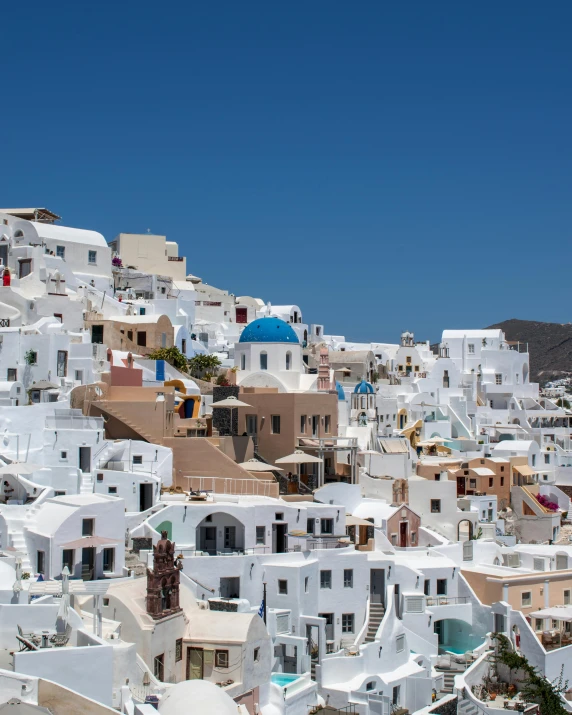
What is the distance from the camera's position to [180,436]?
128ft

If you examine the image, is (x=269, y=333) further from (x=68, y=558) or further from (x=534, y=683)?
(x=534, y=683)

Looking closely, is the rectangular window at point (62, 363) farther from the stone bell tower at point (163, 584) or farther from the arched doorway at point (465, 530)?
the arched doorway at point (465, 530)

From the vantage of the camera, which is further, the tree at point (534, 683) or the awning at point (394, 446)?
the awning at point (394, 446)

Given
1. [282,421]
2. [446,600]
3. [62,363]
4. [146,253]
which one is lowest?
[446,600]

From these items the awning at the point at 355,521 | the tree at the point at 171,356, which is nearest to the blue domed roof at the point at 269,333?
the tree at the point at 171,356

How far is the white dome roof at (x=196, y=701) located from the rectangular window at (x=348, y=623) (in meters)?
11.7

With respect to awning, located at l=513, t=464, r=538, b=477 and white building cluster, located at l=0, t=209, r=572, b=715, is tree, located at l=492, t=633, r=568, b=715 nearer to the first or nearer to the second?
white building cluster, located at l=0, t=209, r=572, b=715

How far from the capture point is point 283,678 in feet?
90.4

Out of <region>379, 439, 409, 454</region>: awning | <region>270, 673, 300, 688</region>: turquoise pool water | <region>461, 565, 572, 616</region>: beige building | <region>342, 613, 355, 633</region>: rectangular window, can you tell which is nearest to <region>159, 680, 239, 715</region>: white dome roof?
<region>270, 673, 300, 688</region>: turquoise pool water

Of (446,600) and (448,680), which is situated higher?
(446,600)

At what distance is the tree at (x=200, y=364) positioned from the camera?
50.6m

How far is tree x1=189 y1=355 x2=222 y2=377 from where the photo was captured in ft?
166

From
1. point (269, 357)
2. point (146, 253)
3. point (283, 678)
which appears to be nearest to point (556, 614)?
point (283, 678)

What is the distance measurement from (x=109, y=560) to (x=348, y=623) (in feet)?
27.8
